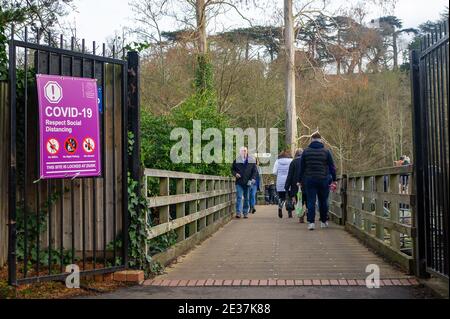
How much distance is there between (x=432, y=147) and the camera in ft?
18.3

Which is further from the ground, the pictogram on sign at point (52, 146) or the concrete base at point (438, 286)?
the pictogram on sign at point (52, 146)

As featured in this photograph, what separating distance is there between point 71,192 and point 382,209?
165 inches

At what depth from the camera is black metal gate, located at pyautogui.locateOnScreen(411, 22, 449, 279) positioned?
515 cm

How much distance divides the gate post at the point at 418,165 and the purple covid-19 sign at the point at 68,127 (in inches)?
121

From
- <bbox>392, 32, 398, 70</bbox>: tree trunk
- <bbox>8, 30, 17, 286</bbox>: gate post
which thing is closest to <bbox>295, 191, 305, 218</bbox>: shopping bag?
<bbox>8, 30, 17, 286</bbox>: gate post

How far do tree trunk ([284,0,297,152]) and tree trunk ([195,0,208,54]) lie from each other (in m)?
3.70

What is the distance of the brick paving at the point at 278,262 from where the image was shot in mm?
6430

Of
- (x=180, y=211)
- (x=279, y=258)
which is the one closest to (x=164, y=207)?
(x=180, y=211)

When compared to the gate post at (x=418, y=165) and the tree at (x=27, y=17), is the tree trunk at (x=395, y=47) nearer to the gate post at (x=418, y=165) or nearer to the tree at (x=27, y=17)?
the tree at (x=27, y=17)

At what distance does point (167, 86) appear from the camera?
2588 centimetres

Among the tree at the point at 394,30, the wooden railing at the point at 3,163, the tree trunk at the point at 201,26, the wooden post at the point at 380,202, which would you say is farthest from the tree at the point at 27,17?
the tree at the point at 394,30

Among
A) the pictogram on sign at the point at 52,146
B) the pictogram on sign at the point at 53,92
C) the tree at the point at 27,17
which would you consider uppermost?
the tree at the point at 27,17

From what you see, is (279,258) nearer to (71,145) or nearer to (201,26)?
(71,145)

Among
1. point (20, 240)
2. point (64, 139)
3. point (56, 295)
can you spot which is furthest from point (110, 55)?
point (56, 295)
